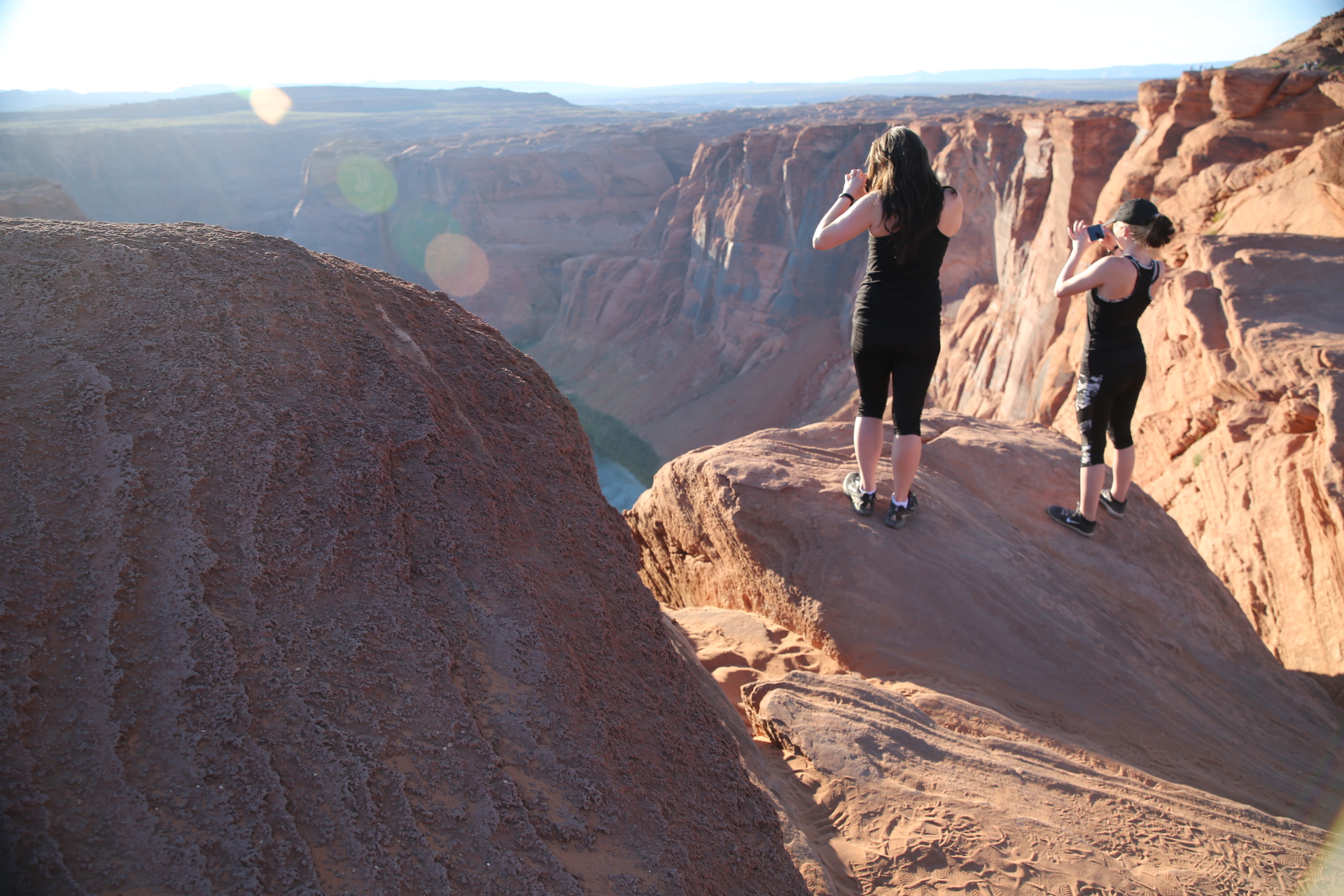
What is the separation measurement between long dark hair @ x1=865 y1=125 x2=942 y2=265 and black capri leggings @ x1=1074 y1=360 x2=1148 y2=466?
4.39 feet

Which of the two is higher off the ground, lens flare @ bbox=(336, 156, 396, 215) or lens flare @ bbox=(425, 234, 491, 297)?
lens flare @ bbox=(336, 156, 396, 215)

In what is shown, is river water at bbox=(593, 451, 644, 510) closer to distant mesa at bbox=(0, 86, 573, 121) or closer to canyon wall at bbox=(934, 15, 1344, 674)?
canyon wall at bbox=(934, 15, 1344, 674)

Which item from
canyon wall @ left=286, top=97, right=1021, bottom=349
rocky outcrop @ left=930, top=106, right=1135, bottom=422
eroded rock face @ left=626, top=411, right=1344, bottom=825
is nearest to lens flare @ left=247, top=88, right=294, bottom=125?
canyon wall @ left=286, top=97, right=1021, bottom=349

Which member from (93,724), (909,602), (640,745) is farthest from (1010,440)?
(93,724)

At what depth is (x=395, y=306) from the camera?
7.26ft

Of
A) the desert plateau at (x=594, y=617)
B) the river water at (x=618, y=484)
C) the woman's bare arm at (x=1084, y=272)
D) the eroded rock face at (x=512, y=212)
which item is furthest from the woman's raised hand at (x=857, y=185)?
the eroded rock face at (x=512, y=212)

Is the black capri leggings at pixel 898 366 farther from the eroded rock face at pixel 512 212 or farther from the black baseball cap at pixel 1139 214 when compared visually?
the eroded rock face at pixel 512 212

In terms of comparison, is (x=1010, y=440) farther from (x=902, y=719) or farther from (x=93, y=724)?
(x=93, y=724)

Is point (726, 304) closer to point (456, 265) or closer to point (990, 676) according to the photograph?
point (456, 265)

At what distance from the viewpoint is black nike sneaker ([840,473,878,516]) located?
3477 millimetres

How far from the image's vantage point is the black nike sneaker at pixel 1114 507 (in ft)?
13.1

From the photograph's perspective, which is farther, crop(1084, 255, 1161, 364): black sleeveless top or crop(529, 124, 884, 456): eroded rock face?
crop(529, 124, 884, 456): eroded rock face

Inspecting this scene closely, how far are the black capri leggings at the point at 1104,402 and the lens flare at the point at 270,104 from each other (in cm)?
8364

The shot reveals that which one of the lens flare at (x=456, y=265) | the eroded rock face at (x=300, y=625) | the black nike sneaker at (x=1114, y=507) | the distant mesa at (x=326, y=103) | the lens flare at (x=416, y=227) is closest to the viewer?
the eroded rock face at (x=300, y=625)
